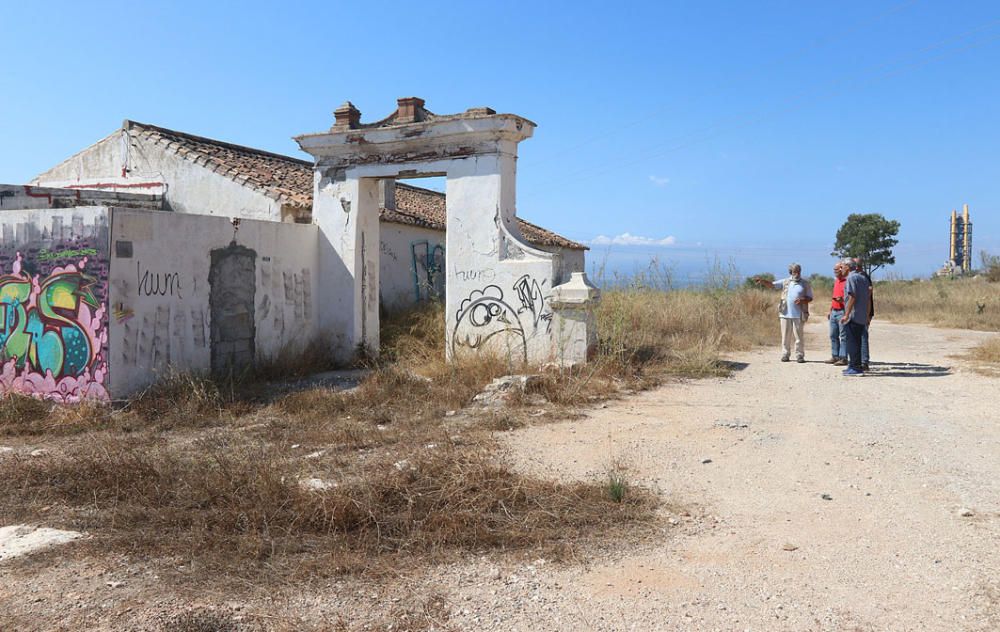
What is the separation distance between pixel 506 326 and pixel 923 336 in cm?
1103

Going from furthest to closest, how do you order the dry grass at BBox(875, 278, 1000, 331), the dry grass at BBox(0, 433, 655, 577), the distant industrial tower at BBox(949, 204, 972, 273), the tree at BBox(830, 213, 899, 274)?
the distant industrial tower at BBox(949, 204, 972, 273) < the tree at BBox(830, 213, 899, 274) < the dry grass at BBox(875, 278, 1000, 331) < the dry grass at BBox(0, 433, 655, 577)

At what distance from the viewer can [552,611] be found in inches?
139

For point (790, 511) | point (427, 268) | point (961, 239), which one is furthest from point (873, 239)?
point (790, 511)

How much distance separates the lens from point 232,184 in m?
14.8

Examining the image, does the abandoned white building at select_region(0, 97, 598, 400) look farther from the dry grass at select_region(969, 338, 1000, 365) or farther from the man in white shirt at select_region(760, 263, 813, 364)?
the dry grass at select_region(969, 338, 1000, 365)

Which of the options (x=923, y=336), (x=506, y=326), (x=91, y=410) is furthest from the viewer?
(x=923, y=336)

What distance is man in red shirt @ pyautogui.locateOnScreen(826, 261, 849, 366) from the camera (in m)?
11.2

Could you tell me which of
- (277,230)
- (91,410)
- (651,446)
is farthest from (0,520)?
(277,230)

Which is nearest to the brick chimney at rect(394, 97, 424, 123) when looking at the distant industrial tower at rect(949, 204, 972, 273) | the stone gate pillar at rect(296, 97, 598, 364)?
the stone gate pillar at rect(296, 97, 598, 364)

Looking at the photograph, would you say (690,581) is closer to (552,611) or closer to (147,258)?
(552,611)

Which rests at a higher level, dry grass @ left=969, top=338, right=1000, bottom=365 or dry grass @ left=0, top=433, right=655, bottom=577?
dry grass @ left=969, top=338, right=1000, bottom=365

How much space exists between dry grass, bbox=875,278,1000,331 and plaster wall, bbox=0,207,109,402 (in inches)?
739

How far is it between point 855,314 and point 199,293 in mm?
9015

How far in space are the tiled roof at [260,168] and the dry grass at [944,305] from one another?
13.6 metres
